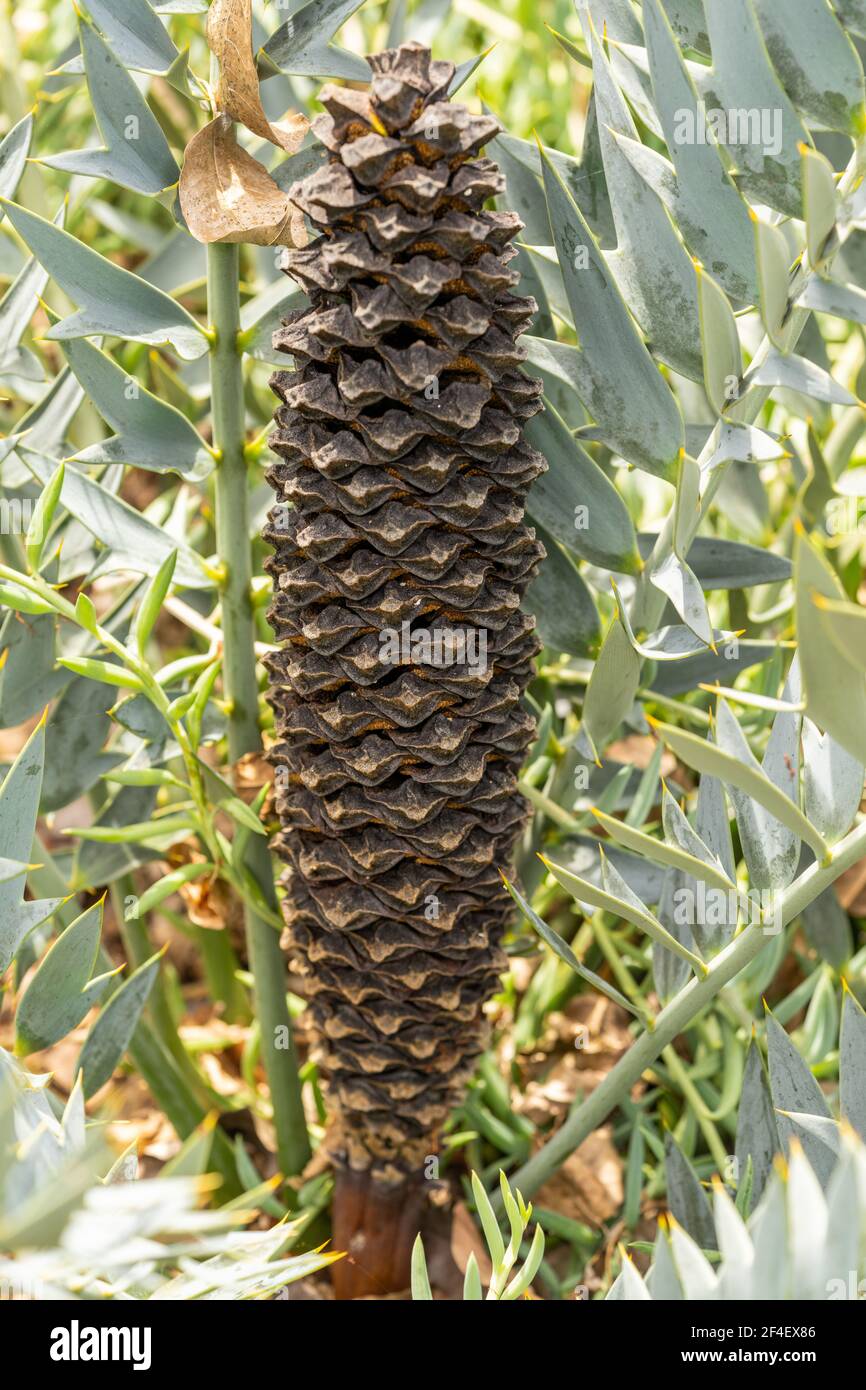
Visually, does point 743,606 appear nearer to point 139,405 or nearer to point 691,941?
point 691,941

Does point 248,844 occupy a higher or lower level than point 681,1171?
higher

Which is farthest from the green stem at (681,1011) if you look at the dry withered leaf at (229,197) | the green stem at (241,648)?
the dry withered leaf at (229,197)

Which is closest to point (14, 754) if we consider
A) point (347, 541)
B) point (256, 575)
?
point (256, 575)

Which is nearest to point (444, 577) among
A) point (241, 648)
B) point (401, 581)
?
point (401, 581)

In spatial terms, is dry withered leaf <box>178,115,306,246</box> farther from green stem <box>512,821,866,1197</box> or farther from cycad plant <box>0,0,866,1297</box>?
green stem <box>512,821,866,1197</box>

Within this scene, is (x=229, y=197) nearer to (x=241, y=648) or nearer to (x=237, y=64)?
(x=237, y=64)

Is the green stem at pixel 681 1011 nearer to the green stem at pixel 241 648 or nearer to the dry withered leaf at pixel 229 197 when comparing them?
the green stem at pixel 241 648
